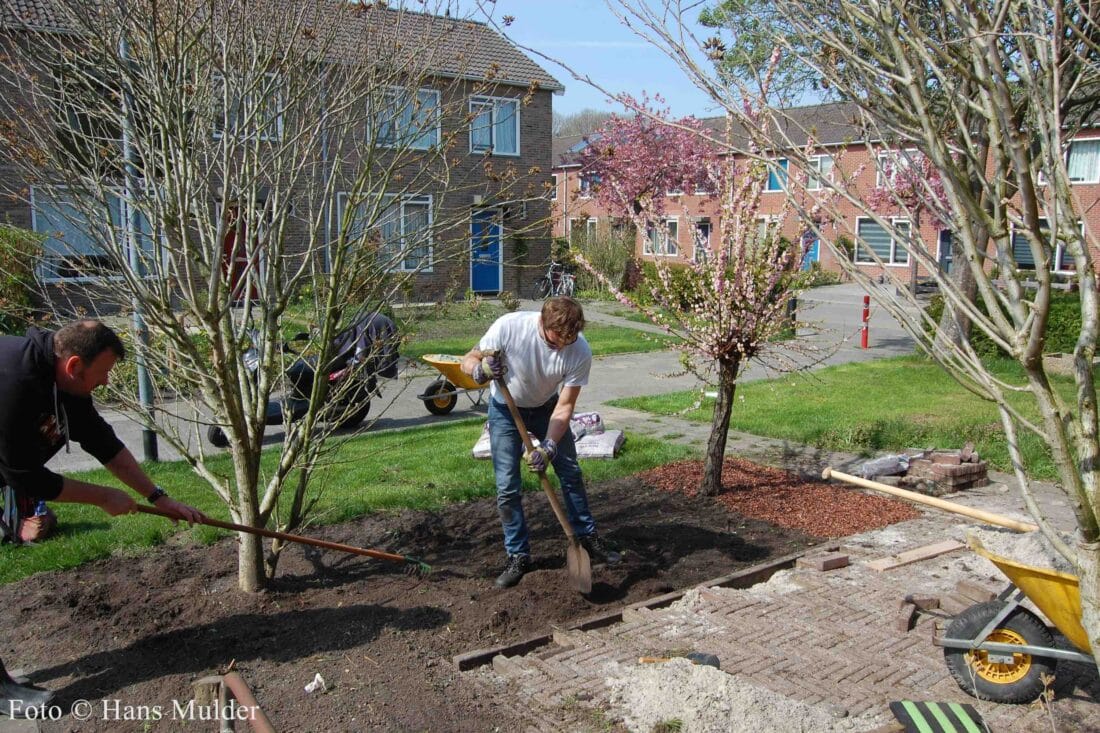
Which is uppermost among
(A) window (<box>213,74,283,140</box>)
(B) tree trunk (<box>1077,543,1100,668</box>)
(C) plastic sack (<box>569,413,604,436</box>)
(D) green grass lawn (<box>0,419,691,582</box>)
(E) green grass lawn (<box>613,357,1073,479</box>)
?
(A) window (<box>213,74,283,140</box>)

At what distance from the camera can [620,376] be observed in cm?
1382

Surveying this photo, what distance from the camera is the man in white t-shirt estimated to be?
16.6ft

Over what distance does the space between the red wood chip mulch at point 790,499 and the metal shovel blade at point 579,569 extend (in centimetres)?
204

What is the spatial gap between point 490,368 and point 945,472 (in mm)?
4351

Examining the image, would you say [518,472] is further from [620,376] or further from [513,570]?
[620,376]

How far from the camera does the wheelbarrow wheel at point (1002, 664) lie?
3836 millimetres

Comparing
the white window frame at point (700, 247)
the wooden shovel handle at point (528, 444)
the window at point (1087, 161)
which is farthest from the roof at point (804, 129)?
the window at point (1087, 161)

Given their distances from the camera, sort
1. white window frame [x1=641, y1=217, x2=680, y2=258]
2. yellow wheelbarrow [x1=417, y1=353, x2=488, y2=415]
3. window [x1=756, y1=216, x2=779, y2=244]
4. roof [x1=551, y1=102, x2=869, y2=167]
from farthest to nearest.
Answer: yellow wheelbarrow [x1=417, y1=353, x2=488, y2=415]
white window frame [x1=641, y1=217, x2=680, y2=258]
window [x1=756, y1=216, x2=779, y2=244]
roof [x1=551, y1=102, x2=869, y2=167]

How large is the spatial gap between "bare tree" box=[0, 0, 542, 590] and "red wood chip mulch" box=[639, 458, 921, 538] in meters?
3.10

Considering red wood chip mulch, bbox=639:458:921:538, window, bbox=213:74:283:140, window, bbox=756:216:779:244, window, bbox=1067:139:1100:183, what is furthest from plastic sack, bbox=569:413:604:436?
window, bbox=1067:139:1100:183

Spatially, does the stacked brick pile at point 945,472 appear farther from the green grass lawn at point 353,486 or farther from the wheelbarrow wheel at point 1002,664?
the wheelbarrow wheel at point 1002,664

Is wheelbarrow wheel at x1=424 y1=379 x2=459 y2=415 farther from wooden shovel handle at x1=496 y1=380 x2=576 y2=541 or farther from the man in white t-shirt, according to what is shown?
wooden shovel handle at x1=496 y1=380 x2=576 y2=541

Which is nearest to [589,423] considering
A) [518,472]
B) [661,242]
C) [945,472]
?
[661,242]

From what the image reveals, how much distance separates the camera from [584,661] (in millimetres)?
4188
